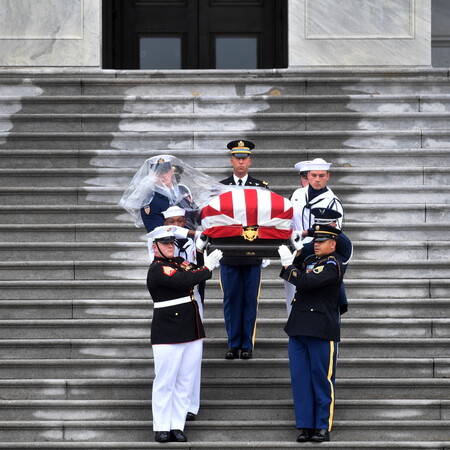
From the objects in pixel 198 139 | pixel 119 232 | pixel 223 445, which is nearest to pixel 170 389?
pixel 223 445

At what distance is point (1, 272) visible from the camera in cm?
1265

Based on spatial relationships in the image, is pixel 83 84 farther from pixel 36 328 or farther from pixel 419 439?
pixel 419 439

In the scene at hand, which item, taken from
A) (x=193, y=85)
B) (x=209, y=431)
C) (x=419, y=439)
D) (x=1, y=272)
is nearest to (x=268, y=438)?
(x=209, y=431)

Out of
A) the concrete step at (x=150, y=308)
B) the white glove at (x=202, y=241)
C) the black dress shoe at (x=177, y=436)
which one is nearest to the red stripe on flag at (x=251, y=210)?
the white glove at (x=202, y=241)

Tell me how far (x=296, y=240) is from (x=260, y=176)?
10.7 ft

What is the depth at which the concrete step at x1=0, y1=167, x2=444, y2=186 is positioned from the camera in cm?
1355

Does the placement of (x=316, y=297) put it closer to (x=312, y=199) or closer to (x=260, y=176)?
(x=312, y=199)

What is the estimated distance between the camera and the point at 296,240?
1045 centimetres

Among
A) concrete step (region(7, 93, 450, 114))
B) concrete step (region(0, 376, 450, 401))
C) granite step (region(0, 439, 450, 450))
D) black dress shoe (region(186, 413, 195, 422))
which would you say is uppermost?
concrete step (region(7, 93, 450, 114))

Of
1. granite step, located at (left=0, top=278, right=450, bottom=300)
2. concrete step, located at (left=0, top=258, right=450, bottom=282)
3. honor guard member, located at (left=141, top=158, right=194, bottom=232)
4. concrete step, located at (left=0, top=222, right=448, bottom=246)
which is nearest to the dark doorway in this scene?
concrete step, located at (left=0, top=222, right=448, bottom=246)

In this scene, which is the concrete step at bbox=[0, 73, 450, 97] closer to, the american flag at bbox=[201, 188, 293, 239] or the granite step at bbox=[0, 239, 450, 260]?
the granite step at bbox=[0, 239, 450, 260]

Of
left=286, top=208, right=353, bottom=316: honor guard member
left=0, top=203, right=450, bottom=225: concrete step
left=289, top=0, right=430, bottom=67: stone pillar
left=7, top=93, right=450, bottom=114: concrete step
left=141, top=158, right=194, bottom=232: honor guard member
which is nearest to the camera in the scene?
left=286, top=208, right=353, bottom=316: honor guard member

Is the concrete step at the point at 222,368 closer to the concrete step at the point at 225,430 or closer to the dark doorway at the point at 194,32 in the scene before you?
the concrete step at the point at 225,430

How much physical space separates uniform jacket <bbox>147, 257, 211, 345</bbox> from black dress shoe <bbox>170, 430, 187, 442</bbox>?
0.76 m
